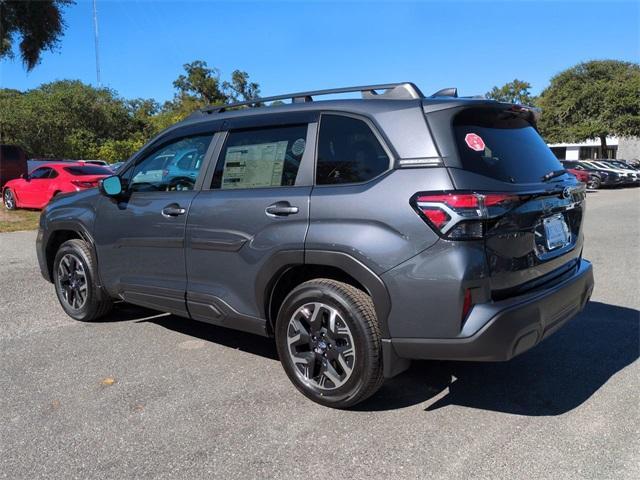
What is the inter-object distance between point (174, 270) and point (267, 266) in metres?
1.01

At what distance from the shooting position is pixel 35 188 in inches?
581

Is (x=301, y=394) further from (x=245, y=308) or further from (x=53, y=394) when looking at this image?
(x=53, y=394)

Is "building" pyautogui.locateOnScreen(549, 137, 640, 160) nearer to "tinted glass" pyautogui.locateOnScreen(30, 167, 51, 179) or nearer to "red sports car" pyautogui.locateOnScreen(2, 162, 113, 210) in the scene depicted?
"red sports car" pyautogui.locateOnScreen(2, 162, 113, 210)

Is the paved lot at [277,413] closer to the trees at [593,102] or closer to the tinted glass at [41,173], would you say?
the tinted glass at [41,173]

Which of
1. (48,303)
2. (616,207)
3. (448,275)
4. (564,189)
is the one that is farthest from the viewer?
(616,207)

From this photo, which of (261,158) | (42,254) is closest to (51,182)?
(42,254)

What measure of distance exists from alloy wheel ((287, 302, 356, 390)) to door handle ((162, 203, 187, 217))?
1.24 m

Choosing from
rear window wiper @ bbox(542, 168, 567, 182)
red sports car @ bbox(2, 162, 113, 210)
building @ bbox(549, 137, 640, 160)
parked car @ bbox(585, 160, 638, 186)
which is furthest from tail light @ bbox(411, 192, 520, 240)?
building @ bbox(549, 137, 640, 160)

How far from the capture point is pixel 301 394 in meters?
3.65

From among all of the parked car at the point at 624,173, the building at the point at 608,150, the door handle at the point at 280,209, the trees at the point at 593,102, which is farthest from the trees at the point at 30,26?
the building at the point at 608,150

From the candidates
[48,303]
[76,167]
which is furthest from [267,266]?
[76,167]

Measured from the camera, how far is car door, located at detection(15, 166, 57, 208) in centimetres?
1446

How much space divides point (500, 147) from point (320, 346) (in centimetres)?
164

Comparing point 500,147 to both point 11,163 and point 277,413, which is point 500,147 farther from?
point 11,163
